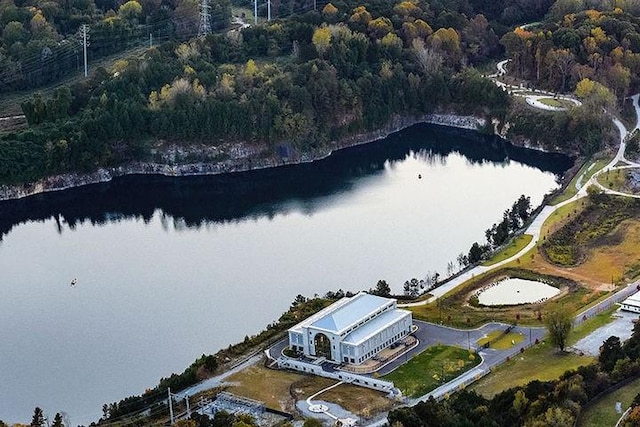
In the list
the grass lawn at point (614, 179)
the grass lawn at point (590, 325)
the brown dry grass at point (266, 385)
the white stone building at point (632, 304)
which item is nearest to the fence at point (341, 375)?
the brown dry grass at point (266, 385)

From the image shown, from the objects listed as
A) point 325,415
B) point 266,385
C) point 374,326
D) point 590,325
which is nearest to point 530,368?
point 590,325

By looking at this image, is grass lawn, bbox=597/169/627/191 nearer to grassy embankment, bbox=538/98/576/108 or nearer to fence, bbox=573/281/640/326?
grassy embankment, bbox=538/98/576/108

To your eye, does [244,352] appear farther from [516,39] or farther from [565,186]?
[516,39]

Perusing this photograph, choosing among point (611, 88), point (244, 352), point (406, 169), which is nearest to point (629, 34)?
point (611, 88)

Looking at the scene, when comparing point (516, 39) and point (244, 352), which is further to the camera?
point (516, 39)

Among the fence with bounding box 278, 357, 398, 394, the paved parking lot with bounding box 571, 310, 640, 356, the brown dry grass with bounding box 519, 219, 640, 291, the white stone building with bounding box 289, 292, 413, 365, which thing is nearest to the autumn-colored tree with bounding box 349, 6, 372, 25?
the brown dry grass with bounding box 519, 219, 640, 291

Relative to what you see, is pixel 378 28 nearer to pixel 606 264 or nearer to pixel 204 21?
pixel 204 21
